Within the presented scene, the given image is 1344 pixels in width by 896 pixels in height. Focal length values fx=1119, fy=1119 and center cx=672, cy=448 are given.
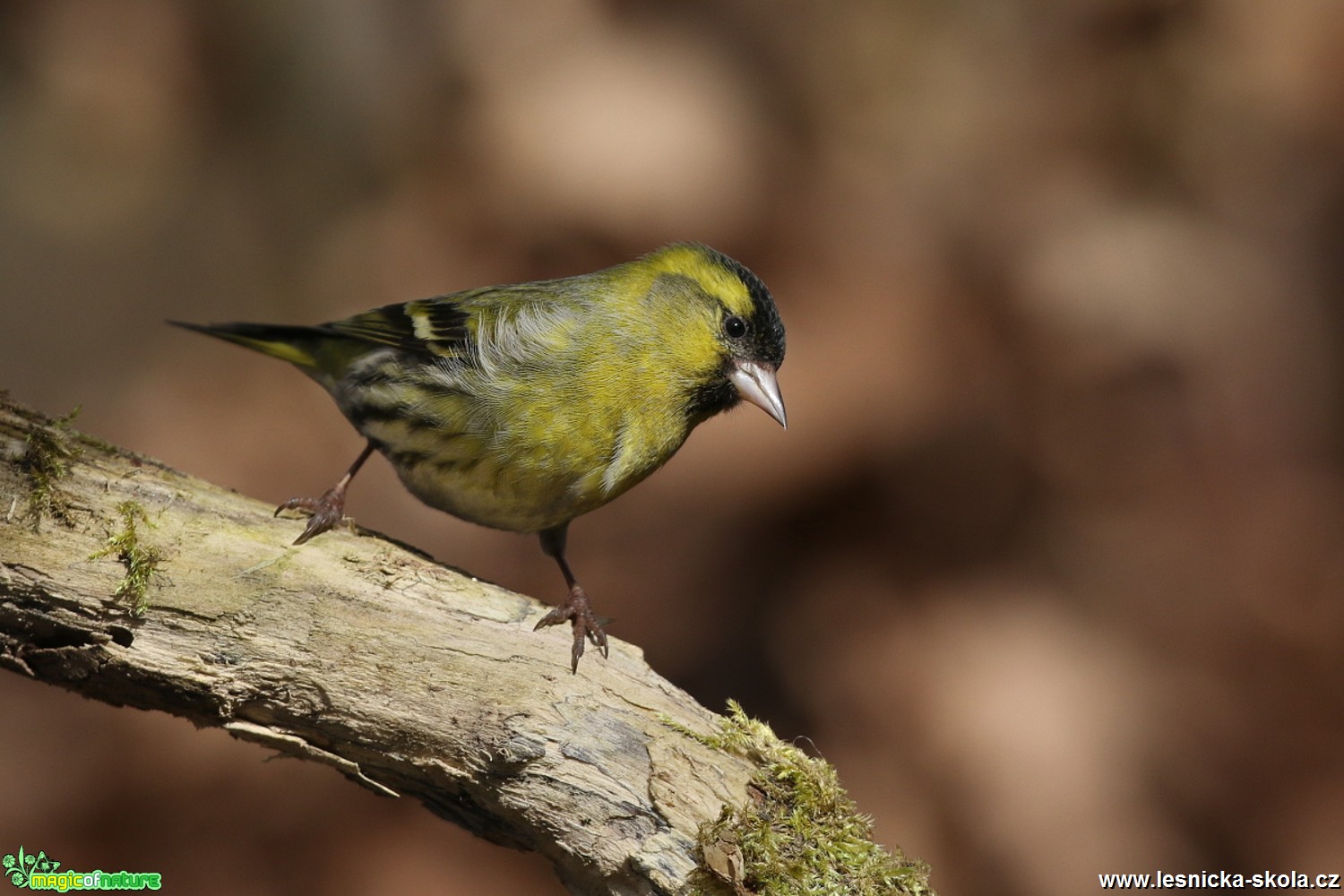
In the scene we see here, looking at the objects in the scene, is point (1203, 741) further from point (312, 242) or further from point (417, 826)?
point (312, 242)

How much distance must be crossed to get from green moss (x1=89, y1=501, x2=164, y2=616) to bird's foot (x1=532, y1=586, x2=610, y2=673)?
0.89 m

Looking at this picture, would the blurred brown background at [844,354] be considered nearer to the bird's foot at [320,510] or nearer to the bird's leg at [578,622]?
the bird's foot at [320,510]

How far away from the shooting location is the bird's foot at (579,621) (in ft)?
9.25

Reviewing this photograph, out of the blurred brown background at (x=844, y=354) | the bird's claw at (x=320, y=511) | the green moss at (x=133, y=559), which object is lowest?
the green moss at (x=133, y=559)

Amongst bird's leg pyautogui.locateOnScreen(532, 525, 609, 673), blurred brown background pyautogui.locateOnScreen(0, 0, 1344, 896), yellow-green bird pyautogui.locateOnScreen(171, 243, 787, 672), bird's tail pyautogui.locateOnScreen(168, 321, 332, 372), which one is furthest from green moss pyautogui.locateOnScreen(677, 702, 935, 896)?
blurred brown background pyautogui.locateOnScreen(0, 0, 1344, 896)

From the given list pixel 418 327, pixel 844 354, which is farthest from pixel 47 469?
pixel 844 354

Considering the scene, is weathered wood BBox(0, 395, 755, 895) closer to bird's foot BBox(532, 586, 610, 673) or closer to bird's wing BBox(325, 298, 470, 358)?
bird's foot BBox(532, 586, 610, 673)

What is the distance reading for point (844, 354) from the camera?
578cm

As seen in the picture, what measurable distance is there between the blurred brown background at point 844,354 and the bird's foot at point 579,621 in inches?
104

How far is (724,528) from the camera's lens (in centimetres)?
578

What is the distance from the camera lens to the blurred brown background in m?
5.07

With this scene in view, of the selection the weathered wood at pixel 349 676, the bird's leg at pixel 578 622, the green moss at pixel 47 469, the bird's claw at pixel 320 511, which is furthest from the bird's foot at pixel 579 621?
the green moss at pixel 47 469

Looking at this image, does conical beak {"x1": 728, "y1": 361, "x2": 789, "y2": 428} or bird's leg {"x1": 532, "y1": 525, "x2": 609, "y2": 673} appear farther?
conical beak {"x1": 728, "y1": 361, "x2": 789, "y2": 428}

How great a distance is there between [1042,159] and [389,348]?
455 cm
